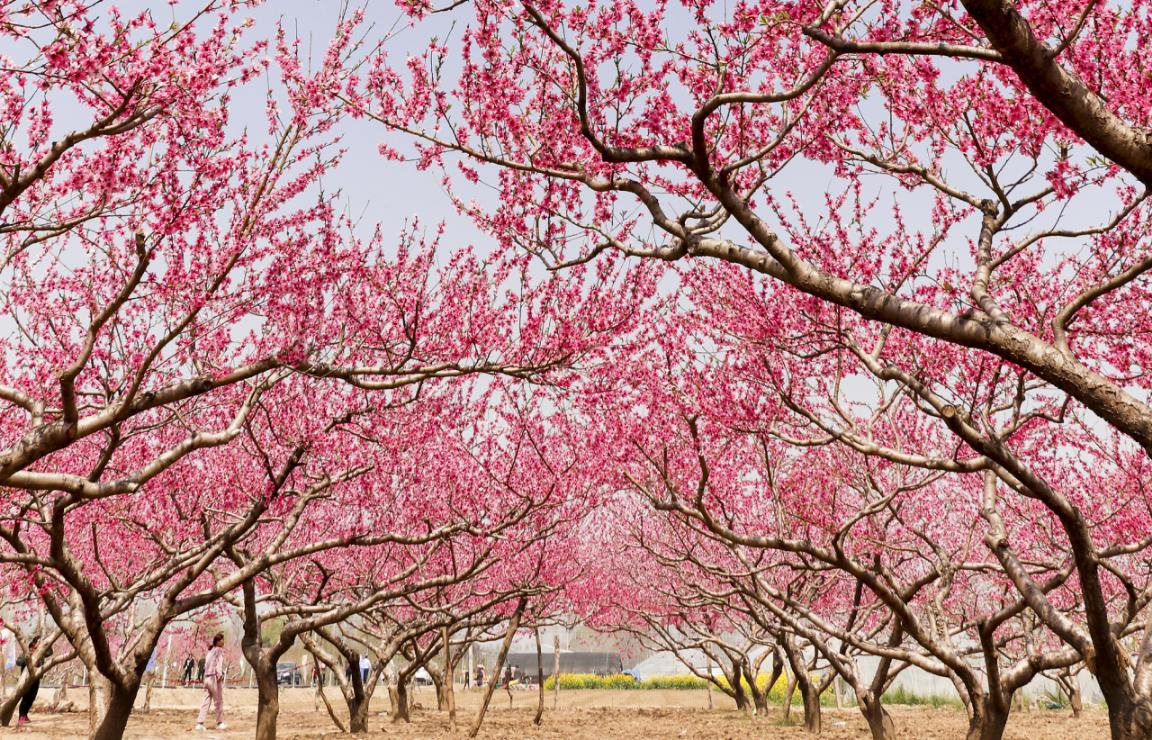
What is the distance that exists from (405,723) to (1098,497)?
14468mm

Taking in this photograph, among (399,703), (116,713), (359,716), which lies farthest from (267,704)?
(399,703)

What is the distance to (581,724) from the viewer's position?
69.9ft

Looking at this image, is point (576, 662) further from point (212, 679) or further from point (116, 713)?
point (116, 713)

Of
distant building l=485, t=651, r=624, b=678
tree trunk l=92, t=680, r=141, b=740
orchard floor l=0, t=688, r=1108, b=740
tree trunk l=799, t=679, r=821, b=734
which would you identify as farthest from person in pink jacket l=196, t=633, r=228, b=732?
distant building l=485, t=651, r=624, b=678

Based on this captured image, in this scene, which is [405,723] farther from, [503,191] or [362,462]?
[503,191]

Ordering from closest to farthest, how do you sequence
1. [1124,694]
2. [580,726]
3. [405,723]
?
1. [1124,694]
2. [405,723]
3. [580,726]

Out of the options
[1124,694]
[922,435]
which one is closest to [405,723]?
[922,435]

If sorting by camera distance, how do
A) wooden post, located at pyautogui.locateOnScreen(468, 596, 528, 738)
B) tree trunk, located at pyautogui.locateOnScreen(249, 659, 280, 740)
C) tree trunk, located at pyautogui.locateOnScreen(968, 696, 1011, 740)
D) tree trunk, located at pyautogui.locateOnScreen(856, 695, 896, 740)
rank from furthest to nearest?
wooden post, located at pyautogui.locateOnScreen(468, 596, 528, 738), tree trunk, located at pyautogui.locateOnScreen(249, 659, 280, 740), tree trunk, located at pyautogui.locateOnScreen(856, 695, 896, 740), tree trunk, located at pyautogui.locateOnScreen(968, 696, 1011, 740)

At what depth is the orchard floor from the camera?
16891 mm

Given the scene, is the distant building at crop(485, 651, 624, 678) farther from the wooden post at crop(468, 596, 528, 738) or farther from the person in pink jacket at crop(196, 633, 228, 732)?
the wooden post at crop(468, 596, 528, 738)

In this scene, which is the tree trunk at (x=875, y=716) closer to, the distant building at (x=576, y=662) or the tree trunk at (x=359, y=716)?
the tree trunk at (x=359, y=716)

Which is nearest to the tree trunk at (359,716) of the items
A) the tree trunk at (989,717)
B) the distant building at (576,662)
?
the tree trunk at (989,717)

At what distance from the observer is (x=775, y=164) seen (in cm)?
674

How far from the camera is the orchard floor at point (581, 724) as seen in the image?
16.9 m
